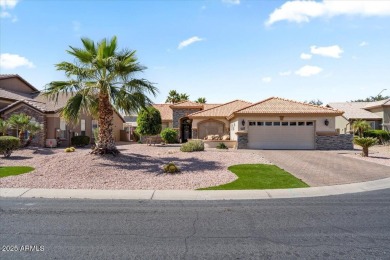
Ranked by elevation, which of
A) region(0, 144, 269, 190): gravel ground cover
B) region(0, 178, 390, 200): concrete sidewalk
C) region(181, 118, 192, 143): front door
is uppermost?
region(181, 118, 192, 143): front door

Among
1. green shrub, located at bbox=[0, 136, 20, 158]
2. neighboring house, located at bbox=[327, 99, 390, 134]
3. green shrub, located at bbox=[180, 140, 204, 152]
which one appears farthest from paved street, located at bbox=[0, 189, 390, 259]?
neighboring house, located at bbox=[327, 99, 390, 134]

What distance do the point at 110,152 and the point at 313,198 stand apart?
448 inches

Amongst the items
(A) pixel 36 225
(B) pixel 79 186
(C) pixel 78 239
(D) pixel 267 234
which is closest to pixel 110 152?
(B) pixel 79 186

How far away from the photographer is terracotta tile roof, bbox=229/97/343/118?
25.4 metres

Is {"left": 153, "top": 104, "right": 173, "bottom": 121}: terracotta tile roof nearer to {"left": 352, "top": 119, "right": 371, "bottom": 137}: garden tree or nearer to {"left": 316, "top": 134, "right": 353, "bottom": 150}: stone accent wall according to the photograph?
{"left": 316, "top": 134, "right": 353, "bottom": 150}: stone accent wall

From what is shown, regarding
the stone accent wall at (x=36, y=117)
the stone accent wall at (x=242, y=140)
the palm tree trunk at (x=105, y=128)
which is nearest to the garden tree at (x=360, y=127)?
the stone accent wall at (x=242, y=140)

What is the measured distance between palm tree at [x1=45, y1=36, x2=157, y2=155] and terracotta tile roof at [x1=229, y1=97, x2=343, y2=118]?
39.1 feet

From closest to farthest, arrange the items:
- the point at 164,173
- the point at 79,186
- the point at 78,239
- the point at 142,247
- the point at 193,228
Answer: the point at 142,247, the point at 78,239, the point at 193,228, the point at 79,186, the point at 164,173

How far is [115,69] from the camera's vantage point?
53.2 feet

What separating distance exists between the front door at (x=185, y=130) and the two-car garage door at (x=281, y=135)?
12.8 m

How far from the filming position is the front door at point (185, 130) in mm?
37594

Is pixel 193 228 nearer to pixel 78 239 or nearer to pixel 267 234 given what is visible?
pixel 267 234

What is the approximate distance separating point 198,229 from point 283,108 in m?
22.2

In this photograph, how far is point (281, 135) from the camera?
2594cm
